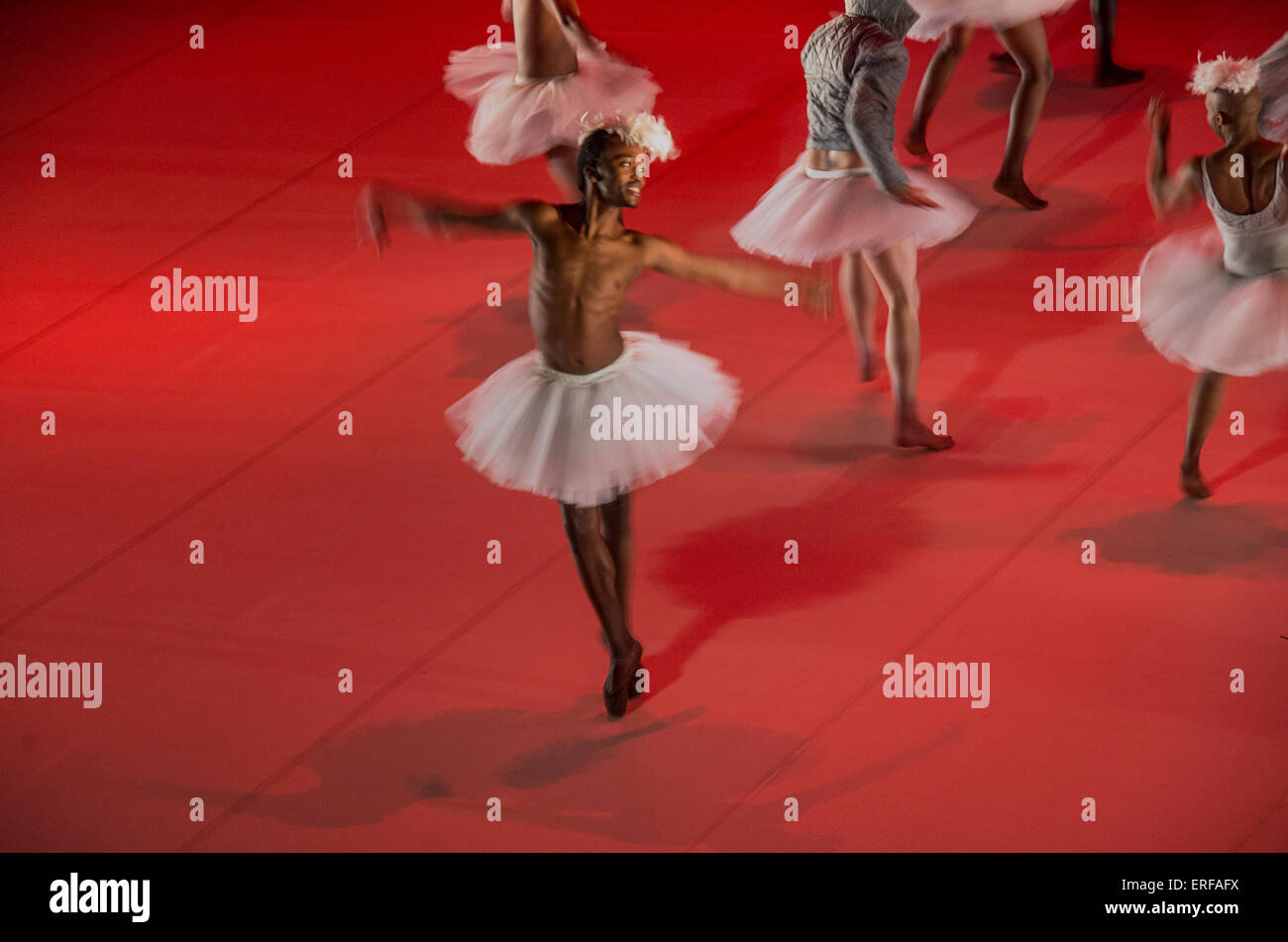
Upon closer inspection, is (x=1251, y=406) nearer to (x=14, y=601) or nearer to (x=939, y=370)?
(x=939, y=370)

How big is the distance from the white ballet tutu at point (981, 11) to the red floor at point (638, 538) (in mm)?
727

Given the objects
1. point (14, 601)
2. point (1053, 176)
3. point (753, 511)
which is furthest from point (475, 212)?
point (1053, 176)

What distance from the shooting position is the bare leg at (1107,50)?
7414mm

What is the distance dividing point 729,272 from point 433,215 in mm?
710

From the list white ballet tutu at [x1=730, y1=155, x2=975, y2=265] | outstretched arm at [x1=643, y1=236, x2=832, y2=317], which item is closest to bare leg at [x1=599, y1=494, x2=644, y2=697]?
outstretched arm at [x1=643, y1=236, x2=832, y2=317]

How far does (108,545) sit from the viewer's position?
17.4 ft

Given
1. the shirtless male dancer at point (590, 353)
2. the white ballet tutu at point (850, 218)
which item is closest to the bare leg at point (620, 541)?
the shirtless male dancer at point (590, 353)

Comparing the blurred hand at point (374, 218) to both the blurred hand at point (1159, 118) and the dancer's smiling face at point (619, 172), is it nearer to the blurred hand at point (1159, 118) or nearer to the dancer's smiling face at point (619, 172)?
the dancer's smiling face at point (619, 172)

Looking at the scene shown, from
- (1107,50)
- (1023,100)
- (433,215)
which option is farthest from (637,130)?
(1107,50)

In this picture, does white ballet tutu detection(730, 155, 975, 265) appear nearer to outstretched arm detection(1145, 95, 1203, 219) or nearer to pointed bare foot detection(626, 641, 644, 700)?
outstretched arm detection(1145, 95, 1203, 219)

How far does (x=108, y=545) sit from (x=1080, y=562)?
2794mm

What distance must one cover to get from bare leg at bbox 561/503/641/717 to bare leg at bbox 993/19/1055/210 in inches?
119

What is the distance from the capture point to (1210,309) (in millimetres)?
4973

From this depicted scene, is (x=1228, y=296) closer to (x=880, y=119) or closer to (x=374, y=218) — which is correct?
(x=880, y=119)
